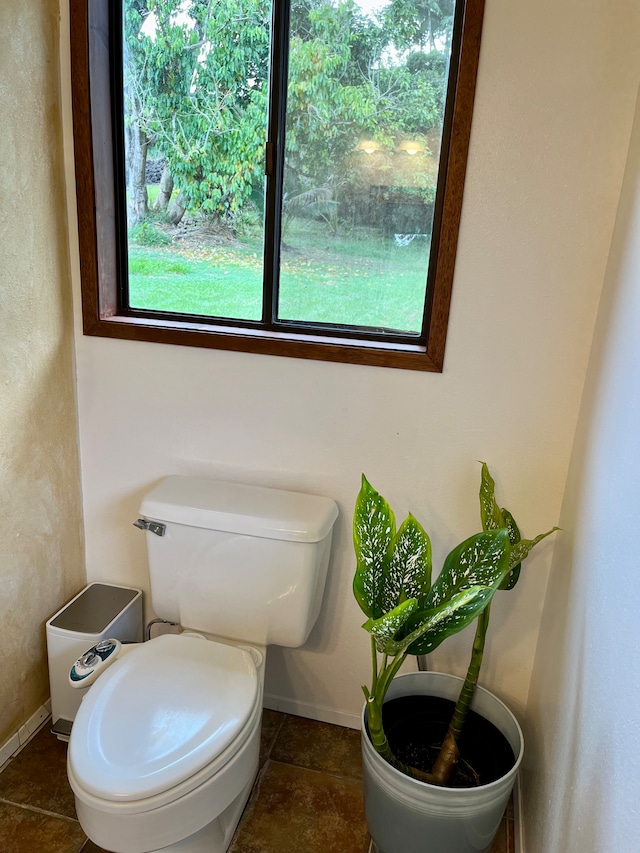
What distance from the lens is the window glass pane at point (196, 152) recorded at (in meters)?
1.46

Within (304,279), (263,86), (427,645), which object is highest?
(263,86)

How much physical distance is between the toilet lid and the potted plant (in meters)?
0.30

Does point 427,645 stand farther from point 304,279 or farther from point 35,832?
point 35,832

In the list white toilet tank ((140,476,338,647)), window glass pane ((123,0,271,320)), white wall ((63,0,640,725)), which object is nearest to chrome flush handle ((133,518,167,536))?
white toilet tank ((140,476,338,647))

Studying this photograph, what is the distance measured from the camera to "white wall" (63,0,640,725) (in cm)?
122

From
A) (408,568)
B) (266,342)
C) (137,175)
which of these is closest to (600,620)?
(408,568)

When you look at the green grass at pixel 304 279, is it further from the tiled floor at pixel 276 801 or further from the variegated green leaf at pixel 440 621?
the tiled floor at pixel 276 801

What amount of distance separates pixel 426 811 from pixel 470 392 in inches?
35.3

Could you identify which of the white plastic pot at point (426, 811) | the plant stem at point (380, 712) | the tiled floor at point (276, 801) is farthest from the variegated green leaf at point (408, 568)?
the tiled floor at point (276, 801)

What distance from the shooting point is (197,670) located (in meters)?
1.35

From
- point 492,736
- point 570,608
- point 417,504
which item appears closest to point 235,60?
point 417,504

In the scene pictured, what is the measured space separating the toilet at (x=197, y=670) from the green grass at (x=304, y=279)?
0.47 metres

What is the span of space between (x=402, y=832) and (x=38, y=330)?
140 cm

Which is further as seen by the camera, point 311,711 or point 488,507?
point 311,711
